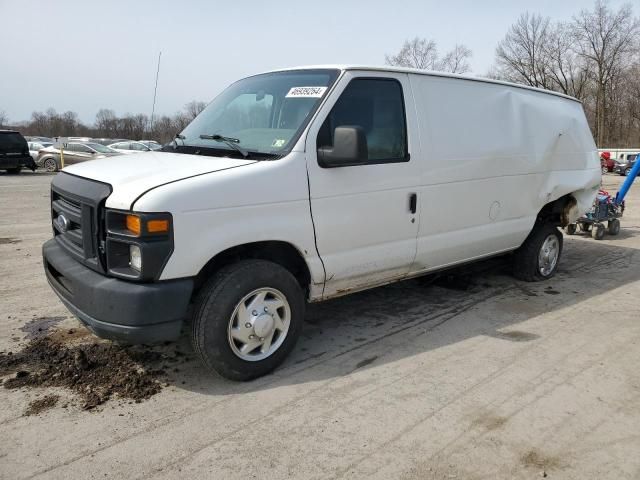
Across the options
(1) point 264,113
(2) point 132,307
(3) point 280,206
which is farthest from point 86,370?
(1) point 264,113

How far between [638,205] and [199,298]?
14321 millimetres

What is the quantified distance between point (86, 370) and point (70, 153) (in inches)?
876

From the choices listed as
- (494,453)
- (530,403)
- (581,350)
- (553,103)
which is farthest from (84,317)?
(553,103)

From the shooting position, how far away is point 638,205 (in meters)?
14.1

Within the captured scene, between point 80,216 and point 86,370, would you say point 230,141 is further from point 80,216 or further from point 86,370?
point 86,370

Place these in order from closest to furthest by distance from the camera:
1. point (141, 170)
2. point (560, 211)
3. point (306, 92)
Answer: point (141, 170), point (306, 92), point (560, 211)

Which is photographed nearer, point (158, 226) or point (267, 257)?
point (158, 226)

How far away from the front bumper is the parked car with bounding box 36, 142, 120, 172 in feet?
66.1

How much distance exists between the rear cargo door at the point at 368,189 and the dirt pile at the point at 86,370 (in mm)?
1472

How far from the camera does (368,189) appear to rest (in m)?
3.95

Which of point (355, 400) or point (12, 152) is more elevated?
point (12, 152)

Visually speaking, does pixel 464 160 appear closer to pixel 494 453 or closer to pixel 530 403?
pixel 530 403

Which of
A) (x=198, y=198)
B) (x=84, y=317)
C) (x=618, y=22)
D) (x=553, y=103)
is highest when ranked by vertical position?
(x=618, y=22)

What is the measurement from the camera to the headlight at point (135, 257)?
3.06 m
